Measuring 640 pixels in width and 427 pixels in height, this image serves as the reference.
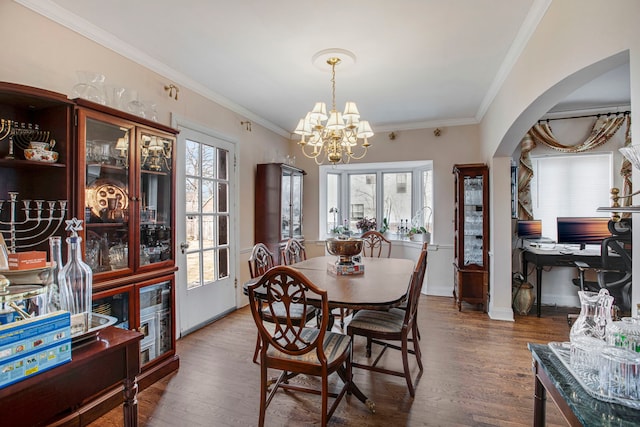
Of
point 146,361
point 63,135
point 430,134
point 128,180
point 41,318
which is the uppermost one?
point 430,134

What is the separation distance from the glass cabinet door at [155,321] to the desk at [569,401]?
2488 mm

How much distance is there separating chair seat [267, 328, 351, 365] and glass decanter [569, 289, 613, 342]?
117 centimetres

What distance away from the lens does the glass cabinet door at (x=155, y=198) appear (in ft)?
8.07

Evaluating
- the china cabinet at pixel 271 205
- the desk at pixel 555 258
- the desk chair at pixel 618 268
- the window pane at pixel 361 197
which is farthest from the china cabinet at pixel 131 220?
the desk chair at pixel 618 268

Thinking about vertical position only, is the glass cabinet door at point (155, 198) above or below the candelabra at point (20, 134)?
below

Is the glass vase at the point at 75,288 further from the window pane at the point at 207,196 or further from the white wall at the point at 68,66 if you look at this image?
the window pane at the point at 207,196

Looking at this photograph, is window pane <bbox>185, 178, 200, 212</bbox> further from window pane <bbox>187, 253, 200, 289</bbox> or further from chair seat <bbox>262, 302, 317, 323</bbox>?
chair seat <bbox>262, 302, 317, 323</bbox>

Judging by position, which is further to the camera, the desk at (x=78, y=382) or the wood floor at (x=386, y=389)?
the wood floor at (x=386, y=389)

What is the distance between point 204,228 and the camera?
358 centimetres

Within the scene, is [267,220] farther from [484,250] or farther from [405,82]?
[484,250]

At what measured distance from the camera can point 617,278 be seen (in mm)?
3234

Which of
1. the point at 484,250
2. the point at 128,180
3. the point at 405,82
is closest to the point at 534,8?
the point at 405,82

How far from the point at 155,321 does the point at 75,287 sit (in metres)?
1.58

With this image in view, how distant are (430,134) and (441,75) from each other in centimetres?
175
